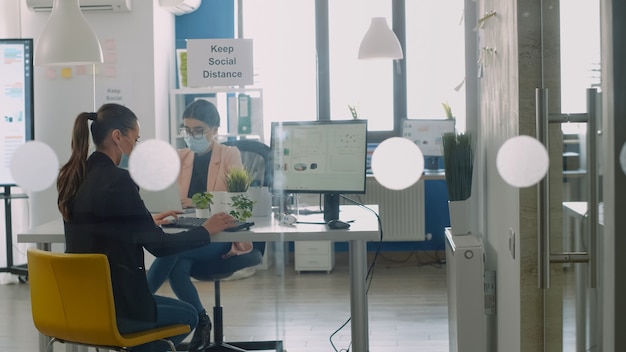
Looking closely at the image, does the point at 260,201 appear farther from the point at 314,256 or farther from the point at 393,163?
the point at 314,256

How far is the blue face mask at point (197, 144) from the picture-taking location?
3188 millimetres

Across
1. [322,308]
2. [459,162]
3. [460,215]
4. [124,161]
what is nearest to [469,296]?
[460,215]

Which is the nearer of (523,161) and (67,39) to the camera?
(523,161)

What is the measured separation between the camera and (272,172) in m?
3.28

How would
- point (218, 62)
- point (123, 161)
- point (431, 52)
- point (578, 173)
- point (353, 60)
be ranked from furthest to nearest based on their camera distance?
point (431, 52) → point (353, 60) → point (218, 62) → point (123, 161) → point (578, 173)

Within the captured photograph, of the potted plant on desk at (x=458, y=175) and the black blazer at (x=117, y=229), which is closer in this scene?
the black blazer at (x=117, y=229)

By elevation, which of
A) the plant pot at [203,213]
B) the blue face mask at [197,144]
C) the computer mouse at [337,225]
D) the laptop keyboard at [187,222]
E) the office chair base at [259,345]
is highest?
the blue face mask at [197,144]

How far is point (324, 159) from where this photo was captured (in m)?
3.13

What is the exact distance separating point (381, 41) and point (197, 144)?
5.24ft

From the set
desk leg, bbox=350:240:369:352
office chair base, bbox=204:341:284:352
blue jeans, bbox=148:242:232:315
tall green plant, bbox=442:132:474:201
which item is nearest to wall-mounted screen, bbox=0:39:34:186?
blue jeans, bbox=148:242:232:315

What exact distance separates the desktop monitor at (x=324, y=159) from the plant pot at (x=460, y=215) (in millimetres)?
318

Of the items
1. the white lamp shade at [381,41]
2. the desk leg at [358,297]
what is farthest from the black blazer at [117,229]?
the white lamp shade at [381,41]

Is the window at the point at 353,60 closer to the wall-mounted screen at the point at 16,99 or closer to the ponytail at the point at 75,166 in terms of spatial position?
the wall-mounted screen at the point at 16,99

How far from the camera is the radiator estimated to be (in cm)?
523
